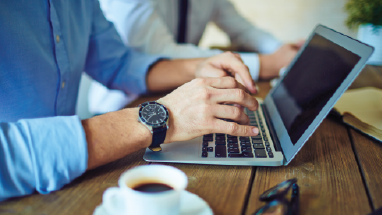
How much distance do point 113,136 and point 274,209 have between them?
308 millimetres

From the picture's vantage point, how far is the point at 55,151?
1.54ft

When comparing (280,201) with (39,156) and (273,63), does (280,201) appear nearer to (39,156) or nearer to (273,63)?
(39,156)

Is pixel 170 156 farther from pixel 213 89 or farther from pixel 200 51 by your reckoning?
pixel 200 51

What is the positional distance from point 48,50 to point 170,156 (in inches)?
18.5

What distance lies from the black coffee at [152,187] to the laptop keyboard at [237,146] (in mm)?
186

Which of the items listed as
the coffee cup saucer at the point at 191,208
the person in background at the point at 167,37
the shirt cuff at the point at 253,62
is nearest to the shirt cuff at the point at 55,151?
the coffee cup saucer at the point at 191,208

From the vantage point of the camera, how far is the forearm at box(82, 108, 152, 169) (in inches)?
19.8

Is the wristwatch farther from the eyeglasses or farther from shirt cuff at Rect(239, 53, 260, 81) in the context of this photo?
shirt cuff at Rect(239, 53, 260, 81)

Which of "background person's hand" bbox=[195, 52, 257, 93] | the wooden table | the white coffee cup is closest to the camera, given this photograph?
the white coffee cup

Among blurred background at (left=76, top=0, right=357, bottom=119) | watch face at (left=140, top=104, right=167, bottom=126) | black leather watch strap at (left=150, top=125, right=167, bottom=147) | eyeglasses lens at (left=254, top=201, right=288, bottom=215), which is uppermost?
eyeglasses lens at (left=254, top=201, right=288, bottom=215)

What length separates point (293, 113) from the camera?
0.66 meters

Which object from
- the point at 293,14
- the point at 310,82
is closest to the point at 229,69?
the point at 310,82

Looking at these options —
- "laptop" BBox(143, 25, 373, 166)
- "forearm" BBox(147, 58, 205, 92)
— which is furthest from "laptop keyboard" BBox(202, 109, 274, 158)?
"forearm" BBox(147, 58, 205, 92)

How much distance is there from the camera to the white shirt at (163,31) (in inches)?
48.2
